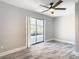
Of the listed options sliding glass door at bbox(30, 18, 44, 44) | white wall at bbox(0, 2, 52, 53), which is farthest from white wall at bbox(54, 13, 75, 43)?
white wall at bbox(0, 2, 52, 53)

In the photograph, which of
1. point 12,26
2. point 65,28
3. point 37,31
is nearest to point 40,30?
point 37,31

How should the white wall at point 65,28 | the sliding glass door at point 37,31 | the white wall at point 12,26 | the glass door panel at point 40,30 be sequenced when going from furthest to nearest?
1. the glass door panel at point 40,30
2. the white wall at point 65,28
3. the sliding glass door at point 37,31
4. the white wall at point 12,26

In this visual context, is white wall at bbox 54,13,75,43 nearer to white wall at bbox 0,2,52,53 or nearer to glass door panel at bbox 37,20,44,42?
glass door panel at bbox 37,20,44,42

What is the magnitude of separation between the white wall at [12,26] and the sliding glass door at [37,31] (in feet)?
3.34

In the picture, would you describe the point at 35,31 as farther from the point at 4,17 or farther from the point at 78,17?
the point at 78,17

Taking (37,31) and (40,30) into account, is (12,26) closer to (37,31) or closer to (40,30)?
(37,31)

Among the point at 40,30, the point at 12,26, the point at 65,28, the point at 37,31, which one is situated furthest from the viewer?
A: the point at 65,28

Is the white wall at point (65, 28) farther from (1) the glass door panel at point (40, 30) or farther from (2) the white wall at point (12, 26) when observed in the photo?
(2) the white wall at point (12, 26)

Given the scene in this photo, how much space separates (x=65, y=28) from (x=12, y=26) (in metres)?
4.58

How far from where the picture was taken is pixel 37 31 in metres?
5.96

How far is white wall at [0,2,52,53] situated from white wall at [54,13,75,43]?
341 centimetres

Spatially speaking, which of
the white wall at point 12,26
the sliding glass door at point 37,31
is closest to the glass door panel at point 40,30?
the sliding glass door at point 37,31

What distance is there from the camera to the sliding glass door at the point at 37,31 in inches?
220

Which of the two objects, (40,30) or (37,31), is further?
(40,30)
